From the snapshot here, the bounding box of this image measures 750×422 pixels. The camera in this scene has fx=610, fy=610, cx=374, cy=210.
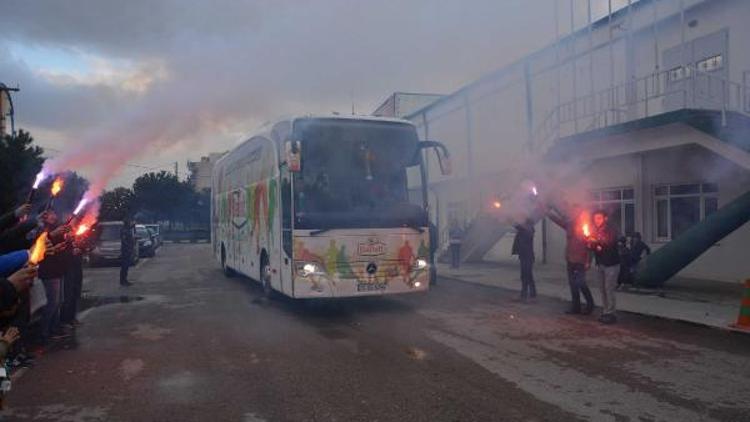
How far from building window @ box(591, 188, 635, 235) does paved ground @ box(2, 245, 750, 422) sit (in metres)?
7.18

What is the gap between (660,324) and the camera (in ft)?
30.4

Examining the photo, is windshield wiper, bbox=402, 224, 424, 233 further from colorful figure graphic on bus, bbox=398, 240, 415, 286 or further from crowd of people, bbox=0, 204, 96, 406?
crowd of people, bbox=0, 204, 96, 406

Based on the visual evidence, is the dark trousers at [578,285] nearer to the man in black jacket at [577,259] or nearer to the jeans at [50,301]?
the man in black jacket at [577,259]

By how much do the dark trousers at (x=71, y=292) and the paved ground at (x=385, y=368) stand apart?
1.57 feet

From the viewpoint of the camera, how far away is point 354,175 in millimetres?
10078

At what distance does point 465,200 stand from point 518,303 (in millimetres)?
14494

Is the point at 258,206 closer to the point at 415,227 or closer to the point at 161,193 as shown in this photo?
the point at 415,227

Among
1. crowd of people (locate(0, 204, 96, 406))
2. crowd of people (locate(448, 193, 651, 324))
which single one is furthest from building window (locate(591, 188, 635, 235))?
crowd of people (locate(0, 204, 96, 406))

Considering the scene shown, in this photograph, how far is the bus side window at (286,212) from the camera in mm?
9812

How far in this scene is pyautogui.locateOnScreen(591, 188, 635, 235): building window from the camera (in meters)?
16.9

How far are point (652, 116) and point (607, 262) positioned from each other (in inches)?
197

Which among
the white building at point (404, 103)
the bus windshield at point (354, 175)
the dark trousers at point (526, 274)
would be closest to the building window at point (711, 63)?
the dark trousers at point (526, 274)

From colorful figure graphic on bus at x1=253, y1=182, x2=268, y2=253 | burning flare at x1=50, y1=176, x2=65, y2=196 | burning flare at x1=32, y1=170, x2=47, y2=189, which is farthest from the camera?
colorful figure graphic on bus at x1=253, y1=182, x2=268, y2=253

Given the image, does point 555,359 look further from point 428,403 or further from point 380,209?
point 380,209
